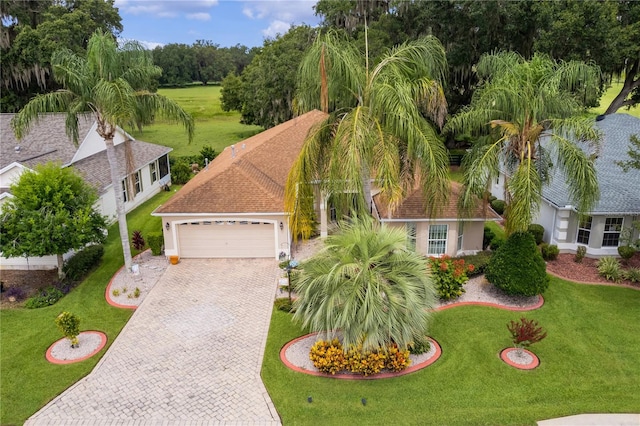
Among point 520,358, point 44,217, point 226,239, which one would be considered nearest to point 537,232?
point 520,358

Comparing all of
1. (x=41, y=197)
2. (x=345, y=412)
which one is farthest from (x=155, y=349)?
(x=41, y=197)

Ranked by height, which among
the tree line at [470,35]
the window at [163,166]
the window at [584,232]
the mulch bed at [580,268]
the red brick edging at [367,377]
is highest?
the tree line at [470,35]

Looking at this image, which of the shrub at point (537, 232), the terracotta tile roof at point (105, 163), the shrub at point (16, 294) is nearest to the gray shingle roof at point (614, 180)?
the shrub at point (537, 232)

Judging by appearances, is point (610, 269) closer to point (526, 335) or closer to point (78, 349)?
point (526, 335)

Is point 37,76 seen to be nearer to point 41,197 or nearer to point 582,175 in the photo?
point 41,197

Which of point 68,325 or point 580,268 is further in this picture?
point 580,268

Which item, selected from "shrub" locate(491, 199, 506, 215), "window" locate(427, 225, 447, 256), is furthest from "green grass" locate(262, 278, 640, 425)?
"shrub" locate(491, 199, 506, 215)

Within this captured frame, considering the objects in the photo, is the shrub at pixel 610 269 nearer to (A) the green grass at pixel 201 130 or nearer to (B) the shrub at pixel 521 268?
(B) the shrub at pixel 521 268
